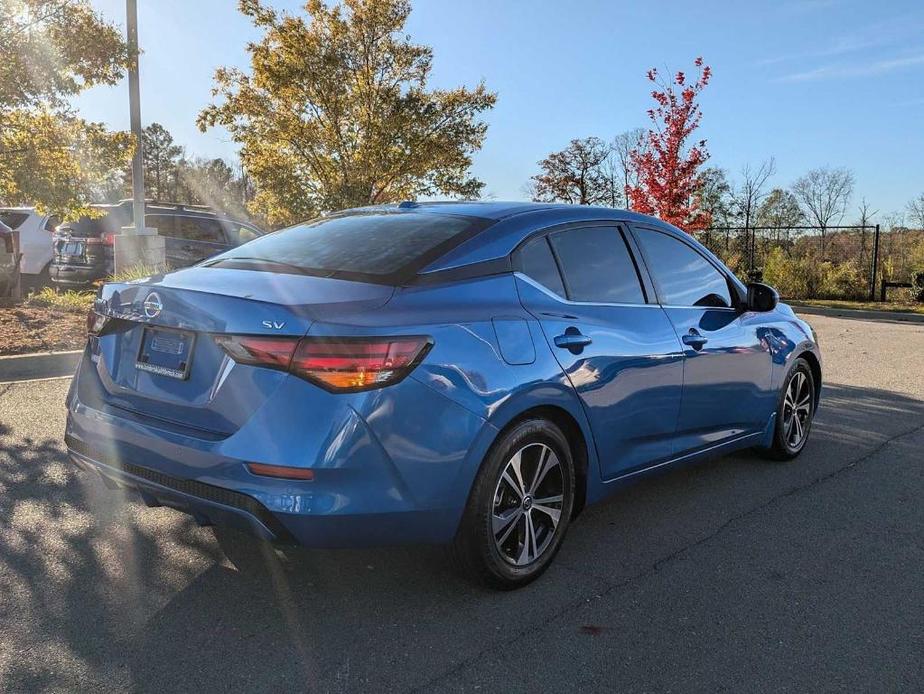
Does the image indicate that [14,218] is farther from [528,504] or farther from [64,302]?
[528,504]

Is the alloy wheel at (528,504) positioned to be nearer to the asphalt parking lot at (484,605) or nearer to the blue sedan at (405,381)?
the blue sedan at (405,381)

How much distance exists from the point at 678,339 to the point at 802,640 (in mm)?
1627

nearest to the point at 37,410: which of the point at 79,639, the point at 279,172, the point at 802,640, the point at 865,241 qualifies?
the point at 79,639

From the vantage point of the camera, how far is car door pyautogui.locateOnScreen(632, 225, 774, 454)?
424cm

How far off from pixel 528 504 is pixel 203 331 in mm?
1488

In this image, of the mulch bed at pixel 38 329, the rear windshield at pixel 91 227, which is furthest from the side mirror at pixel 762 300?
the rear windshield at pixel 91 227

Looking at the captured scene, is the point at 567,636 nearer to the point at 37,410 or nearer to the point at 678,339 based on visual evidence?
the point at 678,339

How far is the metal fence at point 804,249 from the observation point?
21.9m

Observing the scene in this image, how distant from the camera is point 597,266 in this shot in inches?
154

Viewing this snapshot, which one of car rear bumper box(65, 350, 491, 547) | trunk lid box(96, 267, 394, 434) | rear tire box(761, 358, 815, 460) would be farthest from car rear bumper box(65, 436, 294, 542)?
rear tire box(761, 358, 815, 460)

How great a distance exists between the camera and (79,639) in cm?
281

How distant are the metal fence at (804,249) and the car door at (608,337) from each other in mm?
18296

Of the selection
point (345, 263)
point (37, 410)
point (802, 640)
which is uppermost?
point (345, 263)

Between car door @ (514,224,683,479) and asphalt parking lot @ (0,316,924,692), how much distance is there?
0.55 metres
